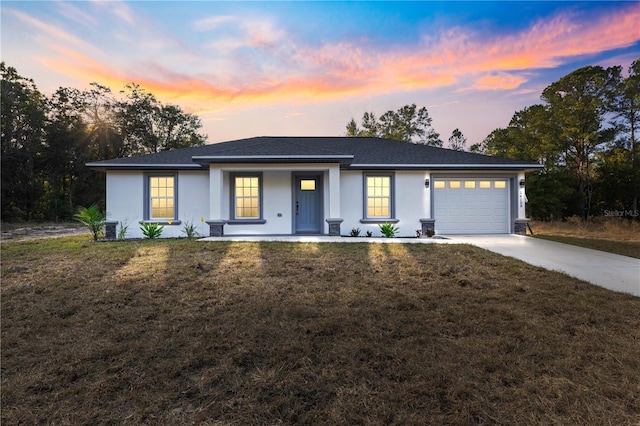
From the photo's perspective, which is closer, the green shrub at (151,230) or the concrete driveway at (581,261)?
the concrete driveway at (581,261)

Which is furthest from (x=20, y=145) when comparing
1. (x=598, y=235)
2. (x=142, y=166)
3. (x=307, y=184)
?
(x=598, y=235)

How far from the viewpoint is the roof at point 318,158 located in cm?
995

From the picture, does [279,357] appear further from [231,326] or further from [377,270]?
[377,270]

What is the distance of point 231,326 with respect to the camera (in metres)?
3.42

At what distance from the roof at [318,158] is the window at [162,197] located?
0.50 metres

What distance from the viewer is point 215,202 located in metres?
10.3

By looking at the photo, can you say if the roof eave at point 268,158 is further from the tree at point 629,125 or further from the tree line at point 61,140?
the tree at point 629,125

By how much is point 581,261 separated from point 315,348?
7.09 meters

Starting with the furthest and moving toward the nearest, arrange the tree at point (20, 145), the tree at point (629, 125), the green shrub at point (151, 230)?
the tree at point (20, 145), the tree at point (629, 125), the green shrub at point (151, 230)

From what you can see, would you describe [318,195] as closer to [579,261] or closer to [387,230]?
[387,230]

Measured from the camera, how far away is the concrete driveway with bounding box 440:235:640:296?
205 inches

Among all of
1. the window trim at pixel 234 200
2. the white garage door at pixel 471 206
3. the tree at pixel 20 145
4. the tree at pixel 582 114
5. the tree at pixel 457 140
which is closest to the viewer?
the window trim at pixel 234 200

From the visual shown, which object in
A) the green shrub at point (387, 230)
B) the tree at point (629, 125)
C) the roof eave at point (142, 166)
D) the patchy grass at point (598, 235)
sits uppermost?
the tree at point (629, 125)

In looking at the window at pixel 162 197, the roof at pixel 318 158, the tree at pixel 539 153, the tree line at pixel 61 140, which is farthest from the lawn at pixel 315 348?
the tree line at pixel 61 140
